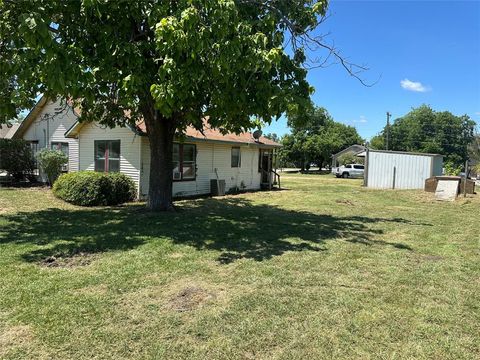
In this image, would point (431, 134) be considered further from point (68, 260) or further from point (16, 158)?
point (68, 260)

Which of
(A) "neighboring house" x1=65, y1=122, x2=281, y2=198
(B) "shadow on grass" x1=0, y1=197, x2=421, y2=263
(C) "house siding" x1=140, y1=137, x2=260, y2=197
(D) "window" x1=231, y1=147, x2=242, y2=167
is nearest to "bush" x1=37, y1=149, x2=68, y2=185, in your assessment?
(A) "neighboring house" x1=65, y1=122, x2=281, y2=198

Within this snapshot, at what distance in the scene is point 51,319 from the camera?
11.9 ft

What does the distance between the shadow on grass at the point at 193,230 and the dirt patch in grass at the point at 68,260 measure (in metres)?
0.14

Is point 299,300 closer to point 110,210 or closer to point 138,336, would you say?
point 138,336

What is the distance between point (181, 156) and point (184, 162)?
1.04 ft

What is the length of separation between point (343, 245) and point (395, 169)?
17464mm

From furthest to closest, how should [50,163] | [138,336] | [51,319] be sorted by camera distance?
[50,163] → [51,319] → [138,336]

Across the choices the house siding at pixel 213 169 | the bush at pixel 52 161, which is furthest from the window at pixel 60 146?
the house siding at pixel 213 169

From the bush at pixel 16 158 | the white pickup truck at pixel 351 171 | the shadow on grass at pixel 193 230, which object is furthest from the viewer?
the white pickup truck at pixel 351 171

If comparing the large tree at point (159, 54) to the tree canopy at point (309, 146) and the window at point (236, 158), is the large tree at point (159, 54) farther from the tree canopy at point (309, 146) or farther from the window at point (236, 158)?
the tree canopy at point (309, 146)

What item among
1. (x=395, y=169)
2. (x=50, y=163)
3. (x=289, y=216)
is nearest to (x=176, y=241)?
(x=289, y=216)

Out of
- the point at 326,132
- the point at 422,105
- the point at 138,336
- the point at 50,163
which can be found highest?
the point at 422,105

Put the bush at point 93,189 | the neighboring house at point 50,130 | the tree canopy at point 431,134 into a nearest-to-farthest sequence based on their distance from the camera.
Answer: the bush at point 93,189
the neighboring house at point 50,130
the tree canopy at point 431,134

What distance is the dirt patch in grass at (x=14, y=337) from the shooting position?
10.3 ft
